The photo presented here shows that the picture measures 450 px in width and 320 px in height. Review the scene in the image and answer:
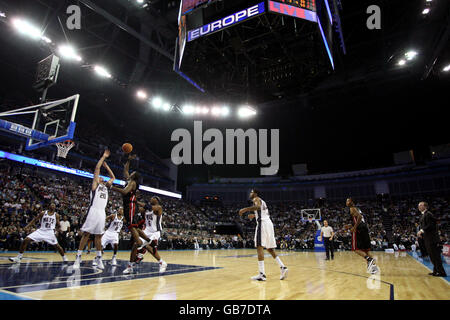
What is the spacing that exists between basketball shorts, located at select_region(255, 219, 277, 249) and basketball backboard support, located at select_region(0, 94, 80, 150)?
8.42 metres

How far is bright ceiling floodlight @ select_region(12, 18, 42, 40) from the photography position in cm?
1238

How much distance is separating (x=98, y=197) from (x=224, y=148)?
2341 centimetres

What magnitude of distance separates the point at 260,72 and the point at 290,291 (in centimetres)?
1129

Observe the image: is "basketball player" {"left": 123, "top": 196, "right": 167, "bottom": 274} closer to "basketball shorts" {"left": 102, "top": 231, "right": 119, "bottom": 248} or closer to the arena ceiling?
"basketball shorts" {"left": 102, "top": 231, "right": 119, "bottom": 248}

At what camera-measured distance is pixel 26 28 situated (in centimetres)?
1262

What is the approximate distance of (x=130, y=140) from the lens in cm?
3234

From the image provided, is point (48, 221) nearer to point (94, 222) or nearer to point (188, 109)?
point (94, 222)

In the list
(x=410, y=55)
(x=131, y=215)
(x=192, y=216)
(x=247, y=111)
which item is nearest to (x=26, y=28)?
(x=247, y=111)

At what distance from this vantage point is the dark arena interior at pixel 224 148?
217 inches

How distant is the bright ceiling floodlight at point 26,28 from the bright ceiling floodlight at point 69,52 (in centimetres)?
152

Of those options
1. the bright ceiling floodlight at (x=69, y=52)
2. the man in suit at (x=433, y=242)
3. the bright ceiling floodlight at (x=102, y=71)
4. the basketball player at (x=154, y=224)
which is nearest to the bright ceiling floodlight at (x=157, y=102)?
the bright ceiling floodlight at (x=102, y=71)

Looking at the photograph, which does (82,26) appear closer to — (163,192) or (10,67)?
(10,67)

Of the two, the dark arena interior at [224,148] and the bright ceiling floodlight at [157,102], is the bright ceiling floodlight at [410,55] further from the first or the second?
the bright ceiling floodlight at [157,102]
